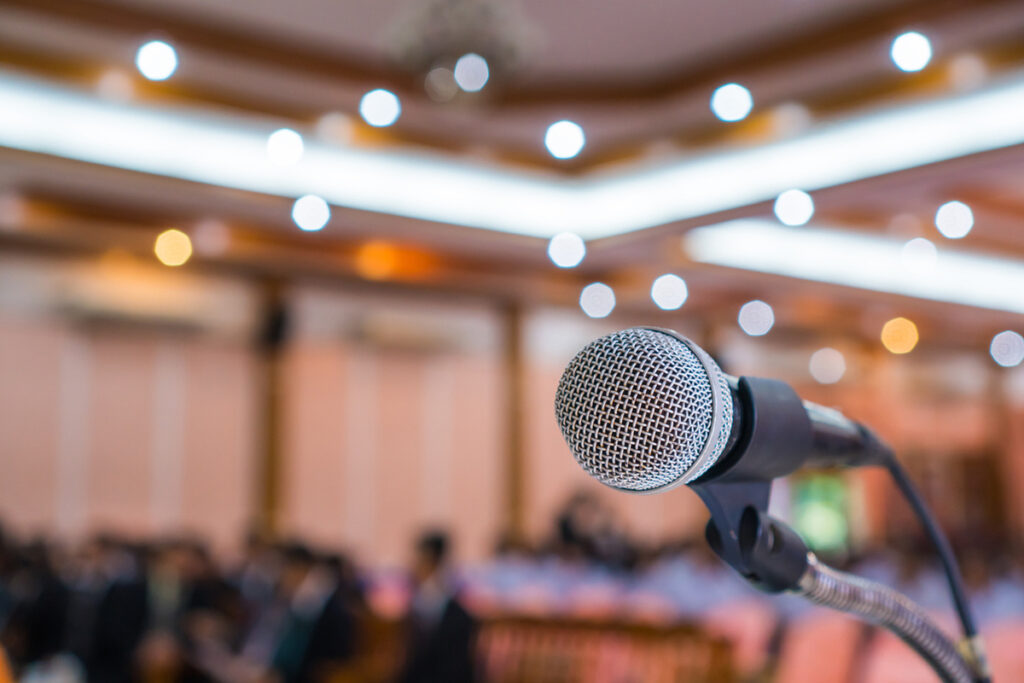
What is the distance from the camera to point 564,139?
6.28 metres

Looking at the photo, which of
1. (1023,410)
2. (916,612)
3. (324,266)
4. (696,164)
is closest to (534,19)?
(696,164)

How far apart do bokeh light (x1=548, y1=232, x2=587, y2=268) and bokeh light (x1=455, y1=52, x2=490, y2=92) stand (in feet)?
8.46

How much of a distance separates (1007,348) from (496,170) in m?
9.48

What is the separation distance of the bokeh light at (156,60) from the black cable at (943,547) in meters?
4.76

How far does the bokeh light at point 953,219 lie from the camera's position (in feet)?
23.1

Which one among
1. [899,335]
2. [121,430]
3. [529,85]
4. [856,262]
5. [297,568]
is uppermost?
[529,85]

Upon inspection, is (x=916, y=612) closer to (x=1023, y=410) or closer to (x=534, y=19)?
(x=534, y=19)

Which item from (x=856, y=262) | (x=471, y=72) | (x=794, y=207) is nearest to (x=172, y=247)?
(x=471, y=72)

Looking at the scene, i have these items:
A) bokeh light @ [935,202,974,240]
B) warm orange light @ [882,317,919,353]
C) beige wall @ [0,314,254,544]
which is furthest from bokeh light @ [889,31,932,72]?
beige wall @ [0,314,254,544]

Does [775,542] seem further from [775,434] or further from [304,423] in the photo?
[304,423]

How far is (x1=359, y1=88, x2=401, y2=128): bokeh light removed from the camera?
569cm

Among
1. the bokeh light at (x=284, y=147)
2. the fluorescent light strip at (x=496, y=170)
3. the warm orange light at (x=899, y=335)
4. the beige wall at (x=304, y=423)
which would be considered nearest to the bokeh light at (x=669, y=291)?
the fluorescent light strip at (x=496, y=170)

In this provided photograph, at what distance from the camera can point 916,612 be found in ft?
2.89

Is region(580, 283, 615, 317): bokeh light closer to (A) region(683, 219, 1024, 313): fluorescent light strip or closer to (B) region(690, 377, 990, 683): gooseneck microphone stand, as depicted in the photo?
(A) region(683, 219, 1024, 313): fluorescent light strip
